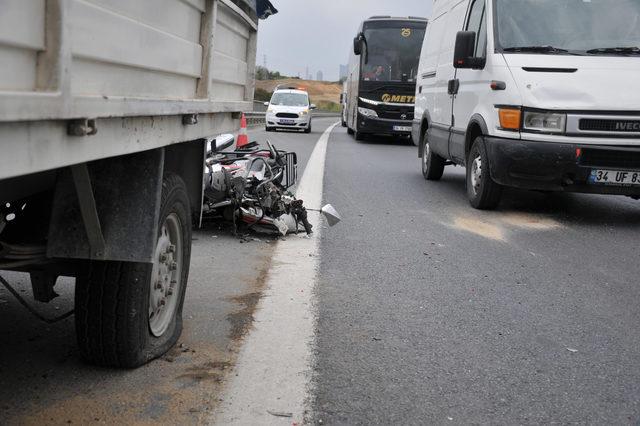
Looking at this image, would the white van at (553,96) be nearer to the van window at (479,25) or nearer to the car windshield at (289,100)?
the van window at (479,25)

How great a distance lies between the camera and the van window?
342 inches

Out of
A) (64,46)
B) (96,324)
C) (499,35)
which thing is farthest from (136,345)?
(499,35)

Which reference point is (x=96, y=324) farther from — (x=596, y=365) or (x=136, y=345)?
(x=596, y=365)

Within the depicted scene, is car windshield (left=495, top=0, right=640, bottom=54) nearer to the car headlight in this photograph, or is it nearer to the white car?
the car headlight

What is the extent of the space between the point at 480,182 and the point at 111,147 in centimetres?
669

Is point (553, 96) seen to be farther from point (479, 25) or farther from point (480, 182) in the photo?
point (479, 25)

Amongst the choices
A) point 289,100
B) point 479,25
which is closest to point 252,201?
point 479,25

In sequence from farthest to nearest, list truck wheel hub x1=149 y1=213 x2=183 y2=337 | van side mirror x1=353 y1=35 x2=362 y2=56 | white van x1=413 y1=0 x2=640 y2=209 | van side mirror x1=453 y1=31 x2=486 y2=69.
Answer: van side mirror x1=353 y1=35 x2=362 y2=56 < van side mirror x1=453 y1=31 x2=486 y2=69 < white van x1=413 y1=0 x2=640 y2=209 < truck wheel hub x1=149 y1=213 x2=183 y2=337

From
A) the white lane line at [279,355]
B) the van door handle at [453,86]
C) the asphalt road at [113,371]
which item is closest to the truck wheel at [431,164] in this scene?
the van door handle at [453,86]

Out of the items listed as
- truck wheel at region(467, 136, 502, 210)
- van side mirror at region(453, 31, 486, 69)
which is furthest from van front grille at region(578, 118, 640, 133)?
van side mirror at region(453, 31, 486, 69)

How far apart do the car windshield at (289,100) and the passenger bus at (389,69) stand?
693cm

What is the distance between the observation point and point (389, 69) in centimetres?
2248

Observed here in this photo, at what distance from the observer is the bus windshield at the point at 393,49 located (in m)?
22.3

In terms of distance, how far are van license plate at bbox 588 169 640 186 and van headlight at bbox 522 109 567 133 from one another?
0.56 metres
